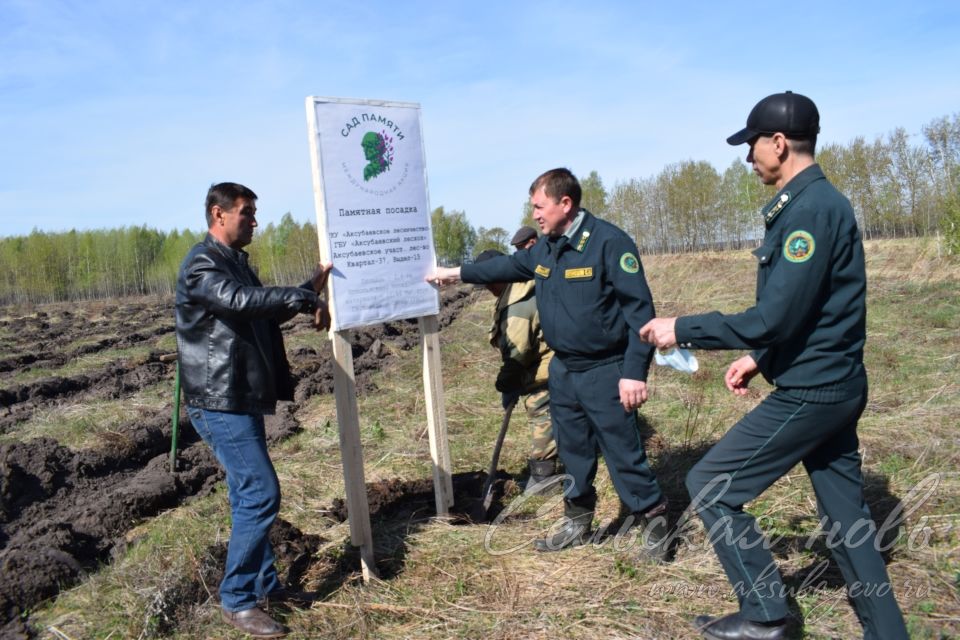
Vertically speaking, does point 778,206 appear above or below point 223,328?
above

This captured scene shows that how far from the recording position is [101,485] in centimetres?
640

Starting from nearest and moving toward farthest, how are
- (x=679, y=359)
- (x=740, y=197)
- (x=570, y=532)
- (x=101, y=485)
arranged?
(x=679, y=359) → (x=570, y=532) → (x=101, y=485) → (x=740, y=197)

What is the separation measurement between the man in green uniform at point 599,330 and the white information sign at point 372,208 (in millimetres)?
745

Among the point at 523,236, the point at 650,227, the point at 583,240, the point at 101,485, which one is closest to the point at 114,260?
the point at 650,227

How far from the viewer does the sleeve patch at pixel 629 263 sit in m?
3.86

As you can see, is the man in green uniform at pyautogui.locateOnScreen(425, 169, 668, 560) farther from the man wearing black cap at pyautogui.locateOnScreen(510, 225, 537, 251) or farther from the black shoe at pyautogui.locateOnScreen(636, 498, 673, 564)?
the man wearing black cap at pyautogui.locateOnScreen(510, 225, 537, 251)

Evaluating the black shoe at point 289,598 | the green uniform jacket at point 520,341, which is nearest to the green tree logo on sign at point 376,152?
the green uniform jacket at point 520,341

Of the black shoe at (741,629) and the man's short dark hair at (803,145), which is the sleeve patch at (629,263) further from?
the black shoe at (741,629)

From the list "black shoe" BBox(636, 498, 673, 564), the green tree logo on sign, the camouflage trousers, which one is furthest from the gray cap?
"black shoe" BBox(636, 498, 673, 564)

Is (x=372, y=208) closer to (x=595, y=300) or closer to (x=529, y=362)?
(x=595, y=300)

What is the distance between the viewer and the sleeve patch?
12.7ft

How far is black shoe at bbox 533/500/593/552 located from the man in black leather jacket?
1.62 metres

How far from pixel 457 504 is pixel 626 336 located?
6.83 ft

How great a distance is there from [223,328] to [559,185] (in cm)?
199
